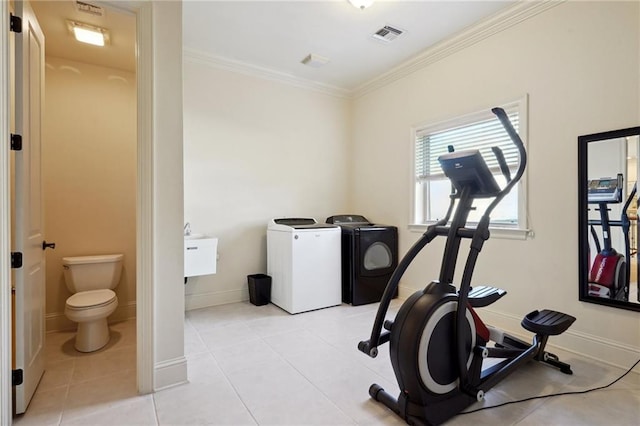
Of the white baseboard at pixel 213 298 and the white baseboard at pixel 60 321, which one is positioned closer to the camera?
the white baseboard at pixel 60 321

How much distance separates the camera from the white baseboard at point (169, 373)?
194 centimetres

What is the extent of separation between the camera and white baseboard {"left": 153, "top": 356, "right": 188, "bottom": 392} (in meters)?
1.94

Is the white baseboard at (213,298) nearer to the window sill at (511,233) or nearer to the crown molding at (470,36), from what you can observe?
the window sill at (511,233)

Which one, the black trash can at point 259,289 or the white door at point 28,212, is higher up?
the white door at point 28,212

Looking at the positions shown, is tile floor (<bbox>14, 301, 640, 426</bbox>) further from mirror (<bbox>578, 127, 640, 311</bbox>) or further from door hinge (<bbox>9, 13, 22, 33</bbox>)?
door hinge (<bbox>9, 13, 22, 33</bbox>)

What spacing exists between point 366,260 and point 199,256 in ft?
6.01

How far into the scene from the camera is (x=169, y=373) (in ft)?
6.48

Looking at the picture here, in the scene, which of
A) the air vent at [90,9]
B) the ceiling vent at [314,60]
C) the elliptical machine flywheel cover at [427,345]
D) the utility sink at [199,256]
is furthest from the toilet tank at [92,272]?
the ceiling vent at [314,60]

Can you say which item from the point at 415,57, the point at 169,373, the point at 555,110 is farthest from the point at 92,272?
the point at 555,110

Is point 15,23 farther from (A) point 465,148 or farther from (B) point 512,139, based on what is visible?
(A) point 465,148

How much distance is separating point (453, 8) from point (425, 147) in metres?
1.40

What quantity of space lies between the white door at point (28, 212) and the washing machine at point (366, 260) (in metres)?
2.72

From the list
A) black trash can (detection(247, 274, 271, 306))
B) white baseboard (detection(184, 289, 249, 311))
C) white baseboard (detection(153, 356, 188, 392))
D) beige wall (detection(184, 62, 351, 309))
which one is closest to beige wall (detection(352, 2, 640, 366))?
beige wall (detection(184, 62, 351, 309))

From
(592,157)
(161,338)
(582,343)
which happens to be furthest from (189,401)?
(592,157)
